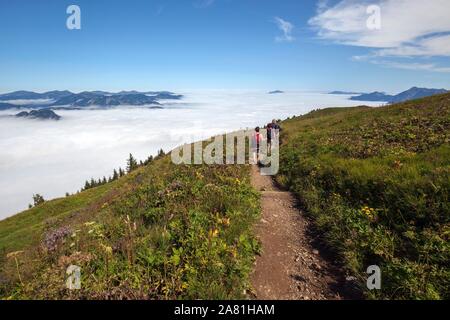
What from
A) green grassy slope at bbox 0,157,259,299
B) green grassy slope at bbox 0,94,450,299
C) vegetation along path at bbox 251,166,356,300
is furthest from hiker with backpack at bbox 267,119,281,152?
green grassy slope at bbox 0,157,259,299

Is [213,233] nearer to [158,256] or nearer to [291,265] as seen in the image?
[158,256]

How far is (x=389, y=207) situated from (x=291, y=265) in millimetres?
3203

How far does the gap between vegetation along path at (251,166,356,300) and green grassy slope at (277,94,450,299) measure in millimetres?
477

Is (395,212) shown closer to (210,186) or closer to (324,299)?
(324,299)

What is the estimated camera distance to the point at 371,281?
5285 mm

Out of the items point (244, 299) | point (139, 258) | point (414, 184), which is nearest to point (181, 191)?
point (139, 258)

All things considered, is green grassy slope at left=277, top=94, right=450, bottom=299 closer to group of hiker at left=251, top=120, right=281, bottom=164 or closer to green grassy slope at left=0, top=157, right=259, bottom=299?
green grassy slope at left=0, top=157, right=259, bottom=299

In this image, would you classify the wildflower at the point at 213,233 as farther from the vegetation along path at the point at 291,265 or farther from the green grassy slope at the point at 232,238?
the vegetation along path at the point at 291,265

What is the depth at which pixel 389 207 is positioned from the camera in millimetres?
7410

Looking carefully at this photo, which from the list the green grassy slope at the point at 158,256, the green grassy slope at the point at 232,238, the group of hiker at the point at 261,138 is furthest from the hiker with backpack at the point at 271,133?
the green grassy slope at the point at 158,256

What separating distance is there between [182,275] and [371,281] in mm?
3575

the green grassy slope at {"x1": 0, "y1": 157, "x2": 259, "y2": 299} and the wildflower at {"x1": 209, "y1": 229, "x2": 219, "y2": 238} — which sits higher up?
the wildflower at {"x1": 209, "y1": 229, "x2": 219, "y2": 238}

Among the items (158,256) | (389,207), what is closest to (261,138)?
(389,207)

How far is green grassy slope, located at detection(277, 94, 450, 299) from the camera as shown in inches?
206
